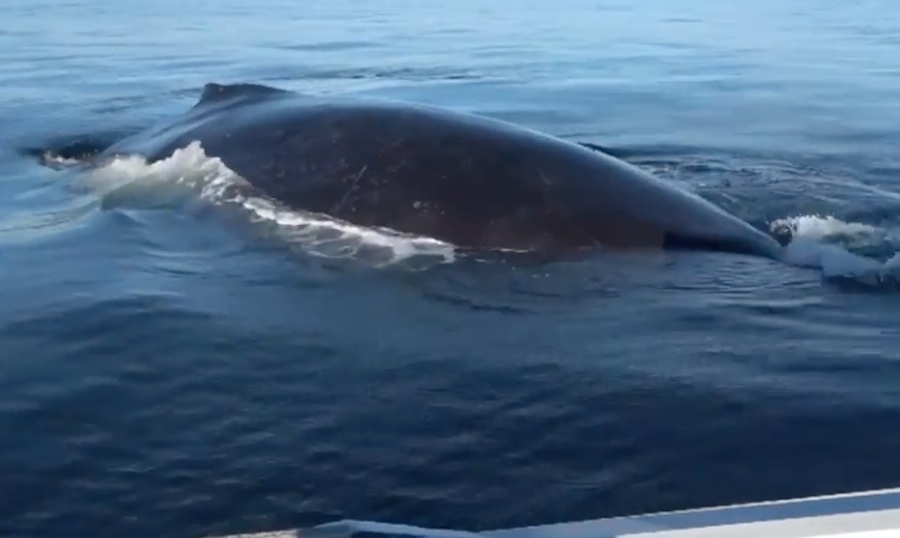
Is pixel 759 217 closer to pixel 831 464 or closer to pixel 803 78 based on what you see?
pixel 831 464

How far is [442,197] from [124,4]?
102 feet

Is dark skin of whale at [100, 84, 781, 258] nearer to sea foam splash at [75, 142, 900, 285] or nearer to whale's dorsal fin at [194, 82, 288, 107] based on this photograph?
sea foam splash at [75, 142, 900, 285]

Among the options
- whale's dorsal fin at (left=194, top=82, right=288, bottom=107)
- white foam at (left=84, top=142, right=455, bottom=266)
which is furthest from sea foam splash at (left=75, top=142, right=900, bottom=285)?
whale's dorsal fin at (left=194, top=82, right=288, bottom=107)

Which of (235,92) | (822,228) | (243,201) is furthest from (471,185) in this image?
(235,92)

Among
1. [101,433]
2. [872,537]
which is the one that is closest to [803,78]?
[101,433]

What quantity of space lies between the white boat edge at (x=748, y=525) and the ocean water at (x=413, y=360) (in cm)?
129

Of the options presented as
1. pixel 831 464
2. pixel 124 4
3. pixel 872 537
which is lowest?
pixel 831 464

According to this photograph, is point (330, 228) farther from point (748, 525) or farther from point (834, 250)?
point (748, 525)

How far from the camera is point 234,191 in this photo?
28.1ft

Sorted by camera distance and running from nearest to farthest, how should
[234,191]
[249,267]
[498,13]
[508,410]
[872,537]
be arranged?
[872,537], [508,410], [249,267], [234,191], [498,13]

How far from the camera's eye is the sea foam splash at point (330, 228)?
7312 mm

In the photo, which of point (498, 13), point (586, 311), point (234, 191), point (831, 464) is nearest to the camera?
point (831, 464)

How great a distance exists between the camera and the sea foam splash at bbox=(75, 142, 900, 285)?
7.31 metres

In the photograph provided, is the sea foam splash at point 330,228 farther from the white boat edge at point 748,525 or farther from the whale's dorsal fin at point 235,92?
the white boat edge at point 748,525
